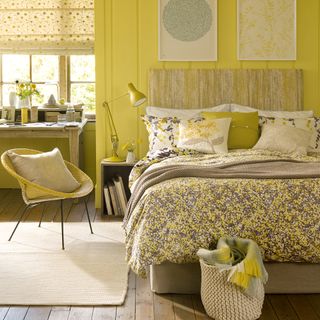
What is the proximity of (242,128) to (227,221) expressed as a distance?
6.20 feet

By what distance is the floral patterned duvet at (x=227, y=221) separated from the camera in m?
3.45

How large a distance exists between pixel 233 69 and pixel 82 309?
9.87ft

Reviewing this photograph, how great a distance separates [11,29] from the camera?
6.50 meters

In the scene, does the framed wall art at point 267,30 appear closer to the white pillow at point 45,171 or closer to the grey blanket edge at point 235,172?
the grey blanket edge at point 235,172

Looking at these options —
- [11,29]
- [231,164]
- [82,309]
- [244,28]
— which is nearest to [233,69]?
[244,28]

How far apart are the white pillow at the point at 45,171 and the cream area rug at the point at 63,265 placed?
414mm

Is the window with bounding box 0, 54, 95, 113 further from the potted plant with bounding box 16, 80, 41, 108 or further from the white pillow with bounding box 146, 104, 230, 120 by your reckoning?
the white pillow with bounding box 146, 104, 230, 120

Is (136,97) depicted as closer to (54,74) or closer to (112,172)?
(112,172)

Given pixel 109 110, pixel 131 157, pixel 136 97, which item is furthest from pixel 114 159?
pixel 136 97

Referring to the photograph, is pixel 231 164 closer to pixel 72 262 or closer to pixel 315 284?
pixel 315 284

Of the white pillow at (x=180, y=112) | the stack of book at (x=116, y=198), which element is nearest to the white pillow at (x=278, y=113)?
the white pillow at (x=180, y=112)

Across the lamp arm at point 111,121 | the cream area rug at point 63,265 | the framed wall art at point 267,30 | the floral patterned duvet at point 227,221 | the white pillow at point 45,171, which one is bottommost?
the cream area rug at point 63,265

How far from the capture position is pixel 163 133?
527cm

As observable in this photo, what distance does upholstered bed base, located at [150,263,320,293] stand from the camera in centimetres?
354
